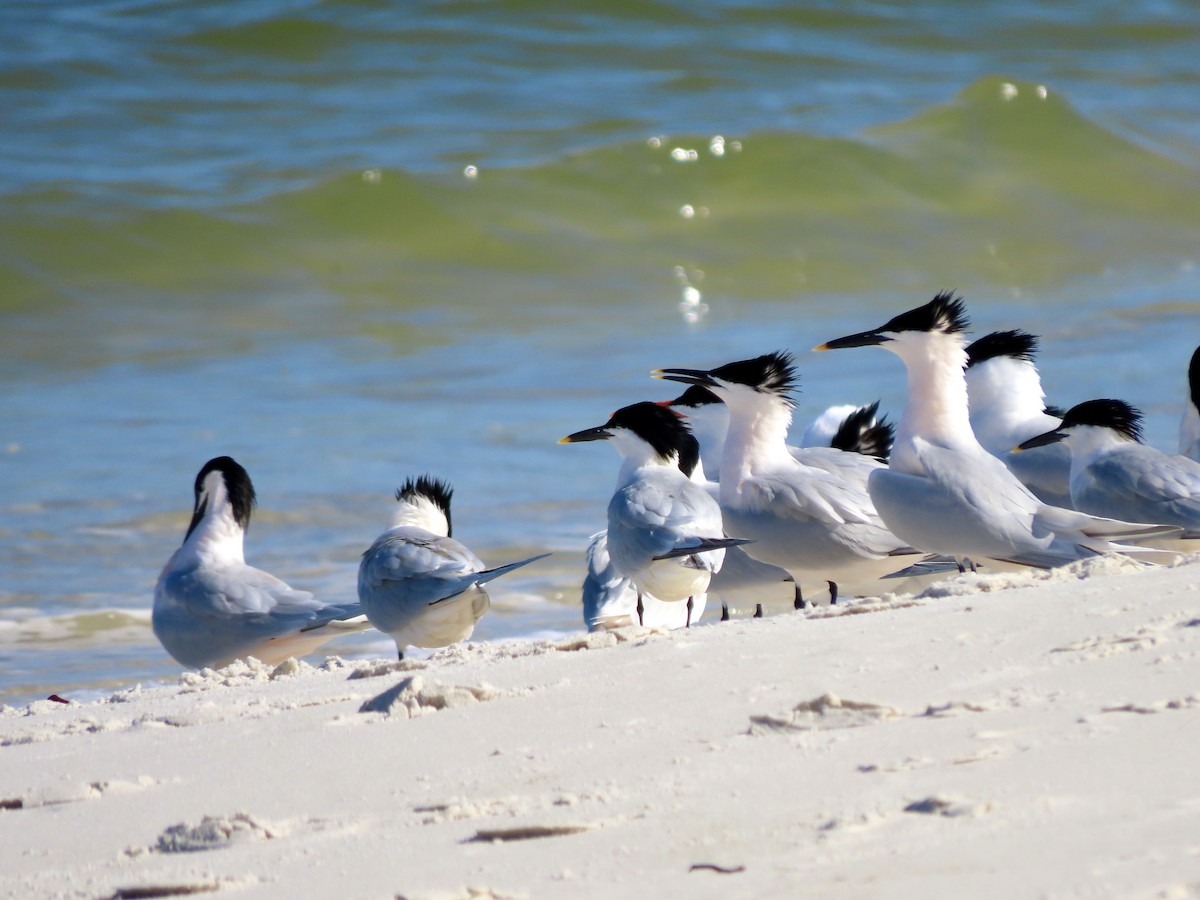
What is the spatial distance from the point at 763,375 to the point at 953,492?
0.96 metres

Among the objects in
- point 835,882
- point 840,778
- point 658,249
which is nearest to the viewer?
point 835,882

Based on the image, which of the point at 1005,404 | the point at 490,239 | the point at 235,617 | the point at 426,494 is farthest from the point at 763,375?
the point at 490,239

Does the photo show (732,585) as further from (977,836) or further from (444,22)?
(444,22)

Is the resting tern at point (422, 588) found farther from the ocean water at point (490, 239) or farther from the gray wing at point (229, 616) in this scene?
the ocean water at point (490, 239)

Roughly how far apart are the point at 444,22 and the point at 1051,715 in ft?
57.1

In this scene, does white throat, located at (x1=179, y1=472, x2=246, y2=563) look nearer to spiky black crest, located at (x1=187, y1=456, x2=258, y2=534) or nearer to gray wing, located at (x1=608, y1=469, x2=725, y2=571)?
spiky black crest, located at (x1=187, y1=456, x2=258, y2=534)

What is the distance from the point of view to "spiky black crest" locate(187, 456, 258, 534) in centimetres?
614

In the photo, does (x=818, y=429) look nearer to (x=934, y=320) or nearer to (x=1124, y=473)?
(x=934, y=320)

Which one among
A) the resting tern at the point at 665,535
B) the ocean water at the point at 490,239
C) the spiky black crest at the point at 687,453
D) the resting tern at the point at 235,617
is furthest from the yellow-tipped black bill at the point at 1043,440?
the resting tern at the point at 235,617

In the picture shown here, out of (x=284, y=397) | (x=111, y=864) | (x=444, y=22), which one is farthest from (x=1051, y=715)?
(x=444, y=22)

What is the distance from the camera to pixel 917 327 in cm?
563

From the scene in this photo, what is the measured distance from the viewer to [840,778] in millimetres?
2488

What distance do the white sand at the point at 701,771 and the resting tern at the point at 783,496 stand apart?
1.37 m

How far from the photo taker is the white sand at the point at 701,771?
2.17m
